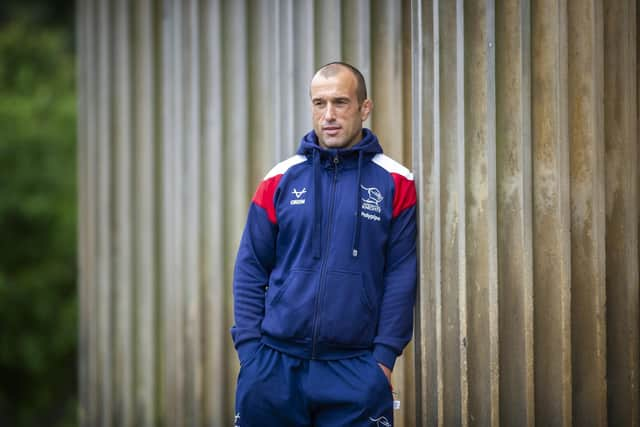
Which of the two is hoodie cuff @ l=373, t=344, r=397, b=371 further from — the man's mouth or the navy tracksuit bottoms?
the man's mouth

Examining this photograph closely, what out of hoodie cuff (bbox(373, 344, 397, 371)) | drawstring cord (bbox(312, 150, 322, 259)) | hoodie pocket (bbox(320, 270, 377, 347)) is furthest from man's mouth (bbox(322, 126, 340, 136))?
hoodie cuff (bbox(373, 344, 397, 371))

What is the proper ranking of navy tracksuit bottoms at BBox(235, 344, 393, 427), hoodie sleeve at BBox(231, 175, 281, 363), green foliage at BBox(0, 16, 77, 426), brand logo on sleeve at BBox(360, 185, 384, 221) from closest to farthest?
1. navy tracksuit bottoms at BBox(235, 344, 393, 427)
2. brand logo on sleeve at BBox(360, 185, 384, 221)
3. hoodie sleeve at BBox(231, 175, 281, 363)
4. green foliage at BBox(0, 16, 77, 426)

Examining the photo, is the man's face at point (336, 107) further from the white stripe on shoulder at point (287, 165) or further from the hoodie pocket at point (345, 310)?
the hoodie pocket at point (345, 310)

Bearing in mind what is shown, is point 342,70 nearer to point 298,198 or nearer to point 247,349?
point 298,198

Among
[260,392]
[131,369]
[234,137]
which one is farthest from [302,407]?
[131,369]

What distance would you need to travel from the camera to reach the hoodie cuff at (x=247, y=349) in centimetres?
327

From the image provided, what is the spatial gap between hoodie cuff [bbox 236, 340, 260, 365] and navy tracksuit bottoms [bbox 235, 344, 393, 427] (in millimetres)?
28

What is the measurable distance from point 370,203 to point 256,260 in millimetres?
596

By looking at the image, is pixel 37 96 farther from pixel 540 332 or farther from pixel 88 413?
pixel 540 332

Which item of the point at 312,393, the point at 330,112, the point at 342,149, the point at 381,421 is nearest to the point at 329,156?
the point at 342,149

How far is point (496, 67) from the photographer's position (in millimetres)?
3203

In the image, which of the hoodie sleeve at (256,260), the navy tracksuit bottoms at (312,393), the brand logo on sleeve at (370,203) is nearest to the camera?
the navy tracksuit bottoms at (312,393)

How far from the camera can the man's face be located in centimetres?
327

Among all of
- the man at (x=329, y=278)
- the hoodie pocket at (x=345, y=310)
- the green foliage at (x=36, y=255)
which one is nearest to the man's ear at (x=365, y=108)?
the man at (x=329, y=278)
